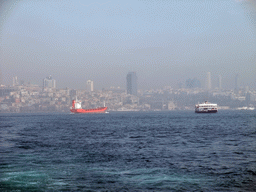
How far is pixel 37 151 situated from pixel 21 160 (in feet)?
16.2

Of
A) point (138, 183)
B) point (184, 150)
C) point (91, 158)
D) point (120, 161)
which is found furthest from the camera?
point (184, 150)

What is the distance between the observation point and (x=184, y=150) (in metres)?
26.7

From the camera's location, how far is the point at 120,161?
830 inches

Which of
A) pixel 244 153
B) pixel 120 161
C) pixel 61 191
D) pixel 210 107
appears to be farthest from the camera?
pixel 210 107

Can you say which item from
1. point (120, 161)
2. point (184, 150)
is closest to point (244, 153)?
point (184, 150)

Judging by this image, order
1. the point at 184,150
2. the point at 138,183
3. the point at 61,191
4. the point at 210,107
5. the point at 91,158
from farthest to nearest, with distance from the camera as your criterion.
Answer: the point at 210,107, the point at 184,150, the point at 91,158, the point at 138,183, the point at 61,191

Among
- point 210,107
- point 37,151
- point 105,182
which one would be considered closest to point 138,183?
point 105,182

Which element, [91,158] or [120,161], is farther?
[91,158]

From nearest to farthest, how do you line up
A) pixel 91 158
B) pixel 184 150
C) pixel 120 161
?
pixel 120 161 < pixel 91 158 < pixel 184 150

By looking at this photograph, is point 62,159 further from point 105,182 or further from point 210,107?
point 210,107

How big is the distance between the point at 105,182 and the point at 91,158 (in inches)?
312

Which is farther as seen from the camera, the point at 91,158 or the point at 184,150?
the point at 184,150

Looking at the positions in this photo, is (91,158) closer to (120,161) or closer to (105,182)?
(120,161)

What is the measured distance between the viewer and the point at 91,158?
22.6 meters
